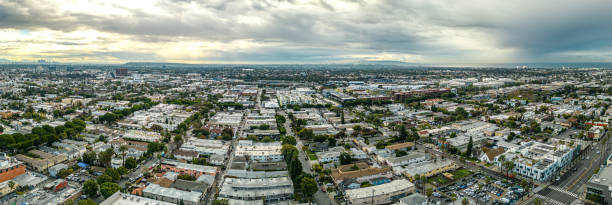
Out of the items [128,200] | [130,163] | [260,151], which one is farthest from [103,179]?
[260,151]

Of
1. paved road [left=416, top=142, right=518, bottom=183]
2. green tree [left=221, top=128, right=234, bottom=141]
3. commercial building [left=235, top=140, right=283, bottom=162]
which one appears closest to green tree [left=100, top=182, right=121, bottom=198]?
commercial building [left=235, top=140, right=283, bottom=162]

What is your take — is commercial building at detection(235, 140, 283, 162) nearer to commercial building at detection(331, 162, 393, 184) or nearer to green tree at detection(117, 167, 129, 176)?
commercial building at detection(331, 162, 393, 184)

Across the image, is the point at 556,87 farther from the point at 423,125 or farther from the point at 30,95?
the point at 30,95

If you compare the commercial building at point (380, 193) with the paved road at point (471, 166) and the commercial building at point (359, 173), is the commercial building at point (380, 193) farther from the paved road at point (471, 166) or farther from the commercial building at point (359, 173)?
the paved road at point (471, 166)

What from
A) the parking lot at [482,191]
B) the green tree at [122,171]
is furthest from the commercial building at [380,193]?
the green tree at [122,171]

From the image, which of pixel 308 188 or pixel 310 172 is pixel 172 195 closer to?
pixel 308 188

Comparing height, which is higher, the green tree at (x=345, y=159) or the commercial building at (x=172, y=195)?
the green tree at (x=345, y=159)
